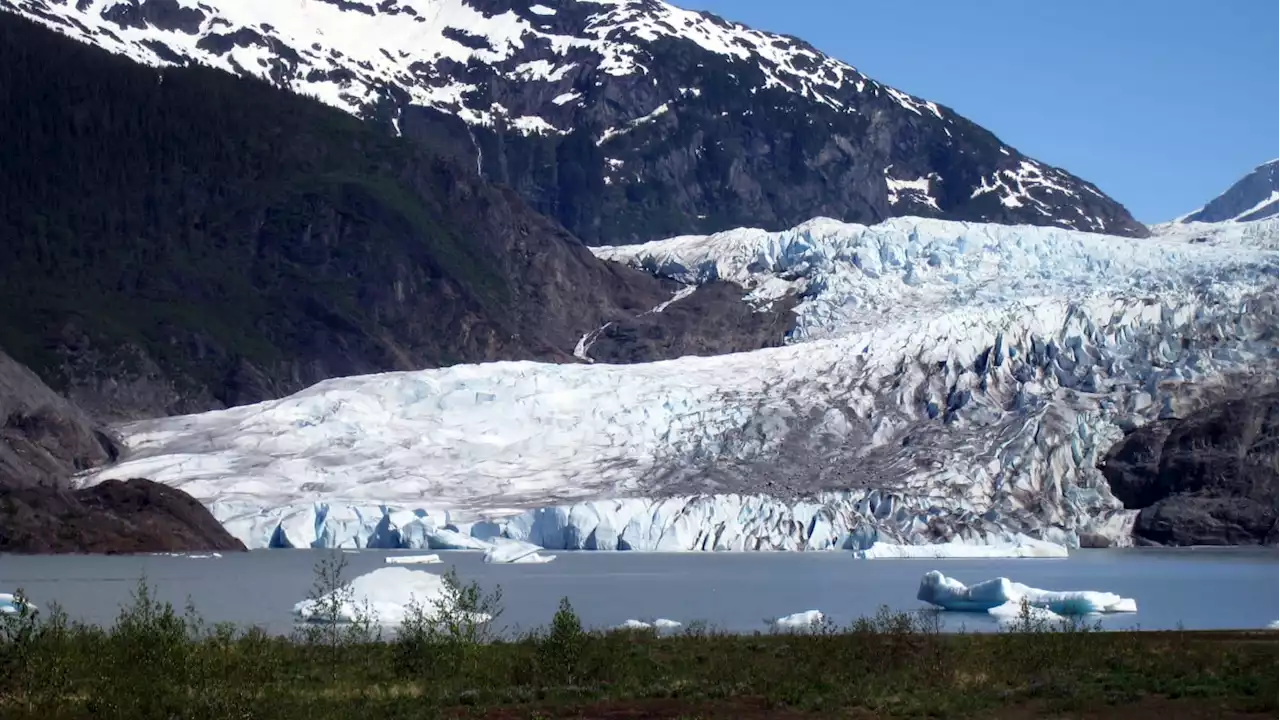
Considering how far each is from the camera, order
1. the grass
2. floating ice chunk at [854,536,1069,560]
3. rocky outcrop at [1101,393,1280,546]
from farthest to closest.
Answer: rocky outcrop at [1101,393,1280,546] → floating ice chunk at [854,536,1069,560] → the grass

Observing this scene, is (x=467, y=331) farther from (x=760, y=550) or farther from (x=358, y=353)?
(x=760, y=550)

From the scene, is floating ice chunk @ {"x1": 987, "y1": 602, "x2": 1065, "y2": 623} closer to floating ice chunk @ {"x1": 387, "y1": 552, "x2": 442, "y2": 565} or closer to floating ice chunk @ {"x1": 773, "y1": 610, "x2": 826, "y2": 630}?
floating ice chunk @ {"x1": 773, "y1": 610, "x2": 826, "y2": 630}

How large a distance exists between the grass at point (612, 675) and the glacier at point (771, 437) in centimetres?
3676

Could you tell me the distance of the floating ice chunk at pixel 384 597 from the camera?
3269 cm

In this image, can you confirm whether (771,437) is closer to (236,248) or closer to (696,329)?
(696,329)

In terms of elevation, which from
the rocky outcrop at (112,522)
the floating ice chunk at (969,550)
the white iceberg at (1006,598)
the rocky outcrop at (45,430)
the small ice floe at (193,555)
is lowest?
the white iceberg at (1006,598)

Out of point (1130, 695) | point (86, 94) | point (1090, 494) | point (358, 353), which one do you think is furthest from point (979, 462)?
point (86, 94)

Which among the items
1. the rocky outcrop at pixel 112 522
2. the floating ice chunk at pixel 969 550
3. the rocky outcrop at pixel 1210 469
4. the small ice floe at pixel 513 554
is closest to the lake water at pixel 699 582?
the small ice floe at pixel 513 554

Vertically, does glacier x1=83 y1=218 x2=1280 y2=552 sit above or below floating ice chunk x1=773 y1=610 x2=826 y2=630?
above

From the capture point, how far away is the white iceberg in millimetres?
33844

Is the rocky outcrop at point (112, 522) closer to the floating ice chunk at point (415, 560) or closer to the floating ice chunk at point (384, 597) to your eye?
the floating ice chunk at point (415, 560)

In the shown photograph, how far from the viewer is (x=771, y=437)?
2837 inches

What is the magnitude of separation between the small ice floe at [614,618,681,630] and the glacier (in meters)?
29.8

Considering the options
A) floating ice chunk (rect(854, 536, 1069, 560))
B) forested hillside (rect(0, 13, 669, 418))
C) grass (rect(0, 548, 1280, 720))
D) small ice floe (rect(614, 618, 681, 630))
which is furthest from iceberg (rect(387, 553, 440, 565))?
forested hillside (rect(0, 13, 669, 418))
